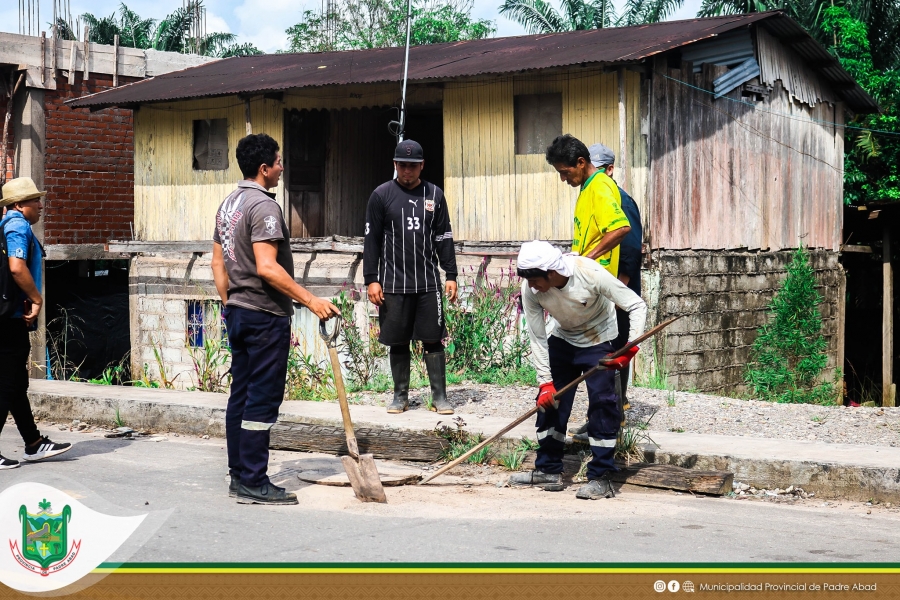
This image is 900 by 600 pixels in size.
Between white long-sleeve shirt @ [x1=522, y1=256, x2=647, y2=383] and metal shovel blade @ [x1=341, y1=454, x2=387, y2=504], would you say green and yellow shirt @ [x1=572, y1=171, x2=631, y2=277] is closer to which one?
white long-sleeve shirt @ [x1=522, y1=256, x2=647, y2=383]

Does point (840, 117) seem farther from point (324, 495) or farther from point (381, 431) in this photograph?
point (324, 495)

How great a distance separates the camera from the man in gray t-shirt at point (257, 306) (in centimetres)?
548

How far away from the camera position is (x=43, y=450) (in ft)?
22.7

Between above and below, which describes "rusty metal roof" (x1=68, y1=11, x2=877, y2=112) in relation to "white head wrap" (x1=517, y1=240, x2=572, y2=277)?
above

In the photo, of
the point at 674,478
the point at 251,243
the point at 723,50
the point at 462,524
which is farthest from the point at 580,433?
the point at 723,50

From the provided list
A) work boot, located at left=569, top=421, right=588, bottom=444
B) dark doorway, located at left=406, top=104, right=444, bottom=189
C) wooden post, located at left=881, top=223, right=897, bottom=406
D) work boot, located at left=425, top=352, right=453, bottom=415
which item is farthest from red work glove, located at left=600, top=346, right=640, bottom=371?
dark doorway, located at left=406, top=104, right=444, bottom=189

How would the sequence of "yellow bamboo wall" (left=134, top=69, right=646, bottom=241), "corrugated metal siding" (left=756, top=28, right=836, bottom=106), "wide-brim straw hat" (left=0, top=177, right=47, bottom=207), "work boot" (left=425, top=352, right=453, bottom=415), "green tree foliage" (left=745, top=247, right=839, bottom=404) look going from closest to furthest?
"wide-brim straw hat" (left=0, top=177, right=47, bottom=207) → "work boot" (left=425, top=352, right=453, bottom=415) → "yellow bamboo wall" (left=134, top=69, right=646, bottom=241) → "green tree foliage" (left=745, top=247, right=839, bottom=404) → "corrugated metal siding" (left=756, top=28, right=836, bottom=106)

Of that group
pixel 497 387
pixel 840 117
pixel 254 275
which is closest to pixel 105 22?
pixel 840 117

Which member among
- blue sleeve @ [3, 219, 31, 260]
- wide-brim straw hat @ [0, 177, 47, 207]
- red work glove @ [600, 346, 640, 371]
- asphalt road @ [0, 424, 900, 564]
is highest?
wide-brim straw hat @ [0, 177, 47, 207]

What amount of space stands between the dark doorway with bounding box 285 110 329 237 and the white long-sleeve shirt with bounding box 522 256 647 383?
1032 centimetres

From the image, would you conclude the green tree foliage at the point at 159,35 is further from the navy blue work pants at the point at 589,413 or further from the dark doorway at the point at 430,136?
the navy blue work pants at the point at 589,413

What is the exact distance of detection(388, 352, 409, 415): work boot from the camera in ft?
26.0

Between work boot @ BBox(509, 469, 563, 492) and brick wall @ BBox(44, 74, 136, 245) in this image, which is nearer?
work boot @ BBox(509, 469, 563, 492)

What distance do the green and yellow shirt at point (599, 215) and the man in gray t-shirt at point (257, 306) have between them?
6.16 ft
